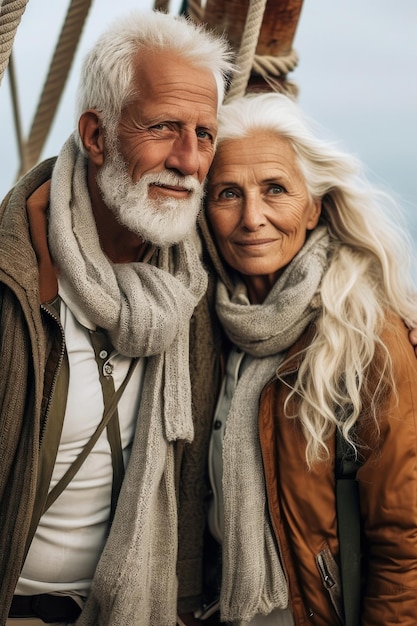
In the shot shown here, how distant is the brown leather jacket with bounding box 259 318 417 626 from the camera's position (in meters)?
1.95

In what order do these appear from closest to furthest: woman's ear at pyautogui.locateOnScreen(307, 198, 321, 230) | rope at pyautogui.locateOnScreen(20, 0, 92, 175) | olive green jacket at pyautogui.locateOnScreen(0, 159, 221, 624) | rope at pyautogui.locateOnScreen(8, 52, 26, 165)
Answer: olive green jacket at pyautogui.locateOnScreen(0, 159, 221, 624) → woman's ear at pyautogui.locateOnScreen(307, 198, 321, 230) → rope at pyautogui.locateOnScreen(20, 0, 92, 175) → rope at pyautogui.locateOnScreen(8, 52, 26, 165)

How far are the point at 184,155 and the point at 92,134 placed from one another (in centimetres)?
26

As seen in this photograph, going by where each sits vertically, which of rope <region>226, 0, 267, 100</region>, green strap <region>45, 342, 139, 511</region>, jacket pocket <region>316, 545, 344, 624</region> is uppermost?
rope <region>226, 0, 267, 100</region>

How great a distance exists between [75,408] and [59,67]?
4.96ft

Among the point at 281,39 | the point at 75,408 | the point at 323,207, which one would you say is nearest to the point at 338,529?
Result: the point at 75,408

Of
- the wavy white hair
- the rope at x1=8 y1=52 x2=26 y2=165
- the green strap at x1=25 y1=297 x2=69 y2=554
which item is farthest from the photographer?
the rope at x1=8 y1=52 x2=26 y2=165

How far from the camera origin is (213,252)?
227 centimetres

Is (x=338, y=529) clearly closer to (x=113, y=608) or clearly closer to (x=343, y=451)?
(x=343, y=451)

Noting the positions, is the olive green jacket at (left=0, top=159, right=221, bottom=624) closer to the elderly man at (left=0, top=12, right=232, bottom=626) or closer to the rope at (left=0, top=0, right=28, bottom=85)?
the elderly man at (left=0, top=12, right=232, bottom=626)

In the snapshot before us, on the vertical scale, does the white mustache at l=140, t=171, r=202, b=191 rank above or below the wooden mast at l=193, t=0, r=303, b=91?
below

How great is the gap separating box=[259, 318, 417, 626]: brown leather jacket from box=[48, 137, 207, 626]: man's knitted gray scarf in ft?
0.83

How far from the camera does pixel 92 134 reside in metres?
2.08

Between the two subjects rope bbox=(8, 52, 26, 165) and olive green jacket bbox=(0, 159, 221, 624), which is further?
rope bbox=(8, 52, 26, 165)

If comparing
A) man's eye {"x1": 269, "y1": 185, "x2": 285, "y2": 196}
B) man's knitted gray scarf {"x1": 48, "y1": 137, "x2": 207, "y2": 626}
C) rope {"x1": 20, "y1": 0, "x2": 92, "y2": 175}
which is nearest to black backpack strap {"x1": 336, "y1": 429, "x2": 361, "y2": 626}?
man's knitted gray scarf {"x1": 48, "y1": 137, "x2": 207, "y2": 626}
